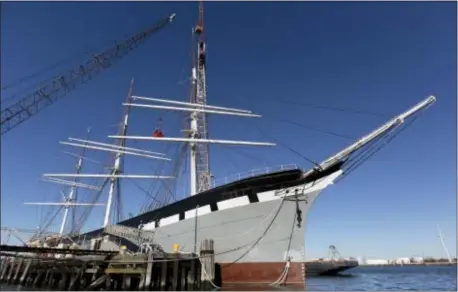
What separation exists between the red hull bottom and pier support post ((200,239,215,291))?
4.08ft

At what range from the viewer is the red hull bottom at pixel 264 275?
65.0ft

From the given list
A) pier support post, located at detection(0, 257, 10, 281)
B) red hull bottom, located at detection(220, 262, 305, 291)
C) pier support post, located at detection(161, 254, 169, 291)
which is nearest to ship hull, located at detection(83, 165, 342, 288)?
red hull bottom, located at detection(220, 262, 305, 291)

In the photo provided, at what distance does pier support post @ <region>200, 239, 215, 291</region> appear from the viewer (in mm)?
18797

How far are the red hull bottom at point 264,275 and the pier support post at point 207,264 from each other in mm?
1243

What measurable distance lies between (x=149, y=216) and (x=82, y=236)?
18639 mm

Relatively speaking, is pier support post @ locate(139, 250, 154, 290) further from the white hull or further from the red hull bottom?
the red hull bottom

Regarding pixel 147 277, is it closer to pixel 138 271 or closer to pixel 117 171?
pixel 138 271

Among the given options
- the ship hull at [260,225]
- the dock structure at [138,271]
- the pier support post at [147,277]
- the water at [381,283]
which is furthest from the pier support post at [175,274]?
the water at [381,283]

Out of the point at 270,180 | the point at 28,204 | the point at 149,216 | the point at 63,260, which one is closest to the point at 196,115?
the point at 149,216

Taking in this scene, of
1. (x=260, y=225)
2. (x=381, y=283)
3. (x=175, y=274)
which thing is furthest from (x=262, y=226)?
(x=381, y=283)

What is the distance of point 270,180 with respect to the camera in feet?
68.6

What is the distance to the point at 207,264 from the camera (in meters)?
19.2

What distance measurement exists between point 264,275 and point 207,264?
3.41 meters

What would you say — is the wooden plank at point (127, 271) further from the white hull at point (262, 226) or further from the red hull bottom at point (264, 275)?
the red hull bottom at point (264, 275)
